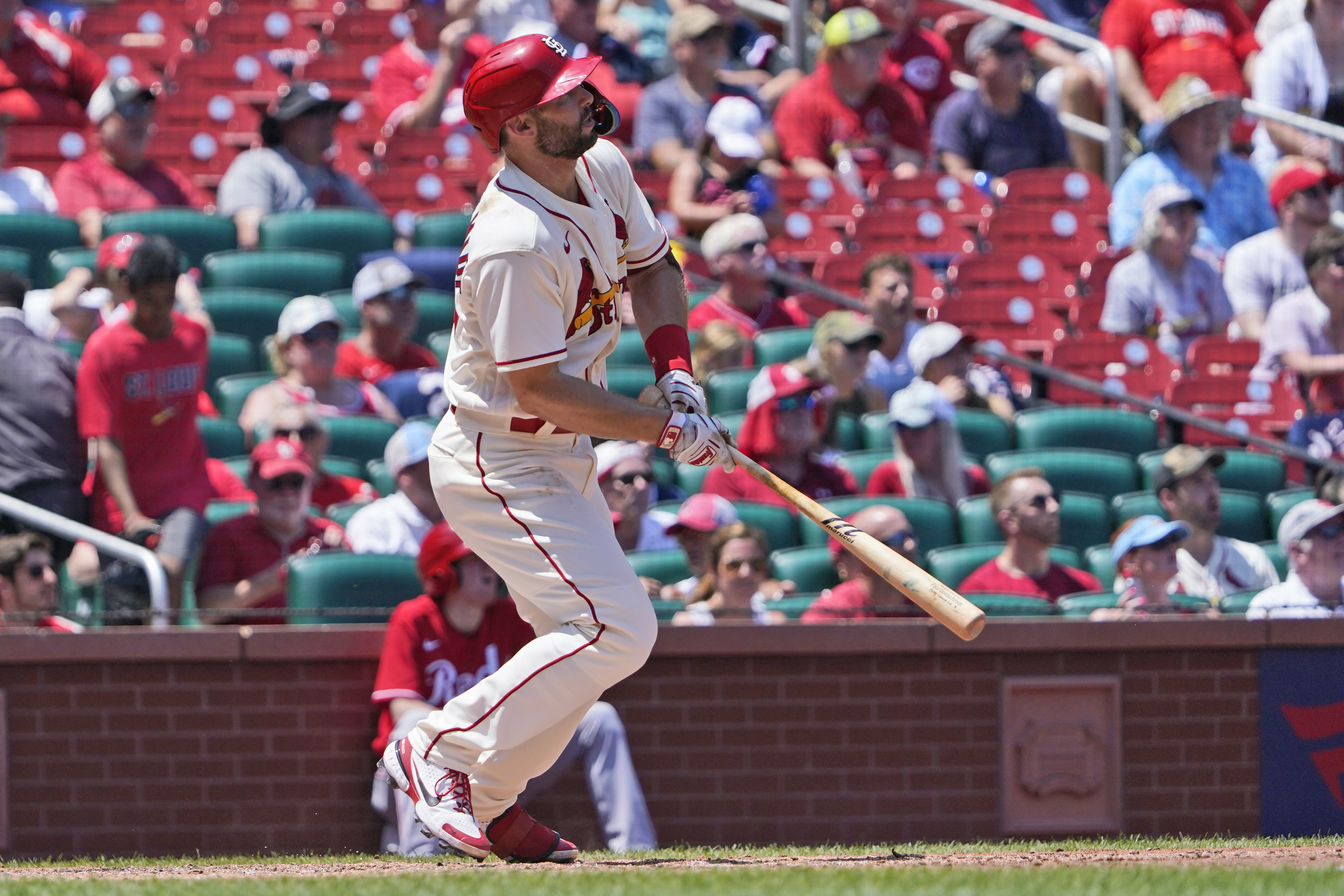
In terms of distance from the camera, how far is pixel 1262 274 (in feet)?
29.4

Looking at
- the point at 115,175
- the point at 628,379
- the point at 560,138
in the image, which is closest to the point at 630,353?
the point at 628,379

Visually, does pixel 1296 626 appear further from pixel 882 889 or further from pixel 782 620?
pixel 882 889

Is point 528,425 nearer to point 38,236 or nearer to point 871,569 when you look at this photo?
point 871,569

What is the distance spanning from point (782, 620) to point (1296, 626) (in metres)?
1.58

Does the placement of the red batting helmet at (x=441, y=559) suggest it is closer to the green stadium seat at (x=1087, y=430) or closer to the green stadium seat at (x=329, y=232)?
the green stadium seat at (x=1087, y=430)

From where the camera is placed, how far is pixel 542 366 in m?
3.88

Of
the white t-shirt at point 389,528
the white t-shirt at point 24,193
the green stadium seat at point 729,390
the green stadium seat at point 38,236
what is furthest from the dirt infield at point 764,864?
the white t-shirt at point 24,193

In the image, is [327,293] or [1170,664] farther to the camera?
[327,293]

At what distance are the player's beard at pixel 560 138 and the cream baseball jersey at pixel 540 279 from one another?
0.09 meters

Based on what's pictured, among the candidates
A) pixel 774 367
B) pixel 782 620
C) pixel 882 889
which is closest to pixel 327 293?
pixel 774 367

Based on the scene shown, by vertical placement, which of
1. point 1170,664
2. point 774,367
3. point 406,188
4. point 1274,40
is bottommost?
point 1170,664

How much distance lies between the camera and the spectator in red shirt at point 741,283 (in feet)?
26.4

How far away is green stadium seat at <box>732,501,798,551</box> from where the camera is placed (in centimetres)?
670

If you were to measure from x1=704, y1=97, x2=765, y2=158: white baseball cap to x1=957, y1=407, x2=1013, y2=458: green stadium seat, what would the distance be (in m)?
1.95
